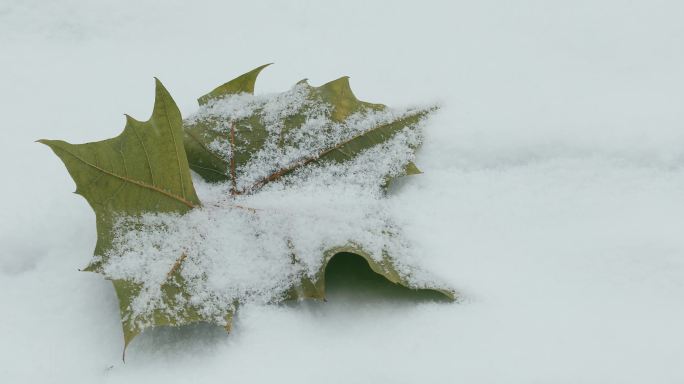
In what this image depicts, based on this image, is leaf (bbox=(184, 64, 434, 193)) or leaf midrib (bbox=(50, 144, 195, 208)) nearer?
leaf midrib (bbox=(50, 144, 195, 208))

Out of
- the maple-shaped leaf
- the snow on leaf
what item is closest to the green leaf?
the snow on leaf

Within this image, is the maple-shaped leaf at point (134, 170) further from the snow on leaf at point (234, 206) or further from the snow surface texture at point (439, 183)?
the snow surface texture at point (439, 183)

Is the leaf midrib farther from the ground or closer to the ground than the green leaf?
farther from the ground

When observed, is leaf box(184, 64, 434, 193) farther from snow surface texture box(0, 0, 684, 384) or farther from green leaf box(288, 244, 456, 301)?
green leaf box(288, 244, 456, 301)

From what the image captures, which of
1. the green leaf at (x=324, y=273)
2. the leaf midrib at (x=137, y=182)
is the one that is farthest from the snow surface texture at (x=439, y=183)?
the leaf midrib at (x=137, y=182)

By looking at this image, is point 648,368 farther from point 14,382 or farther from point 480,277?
point 14,382

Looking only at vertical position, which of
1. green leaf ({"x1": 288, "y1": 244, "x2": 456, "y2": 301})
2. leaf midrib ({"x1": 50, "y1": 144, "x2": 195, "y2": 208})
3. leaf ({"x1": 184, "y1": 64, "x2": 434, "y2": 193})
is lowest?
green leaf ({"x1": 288, "y1": 244, "x2": 456, "y2": 301})

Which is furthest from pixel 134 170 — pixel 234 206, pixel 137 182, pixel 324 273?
pixel 324 273
